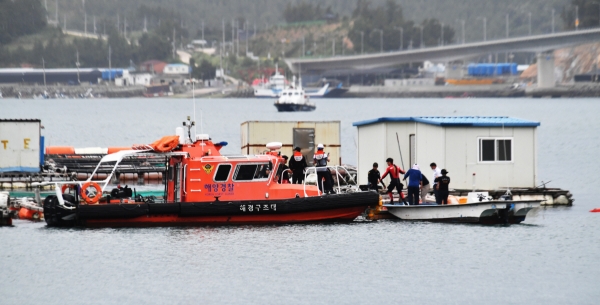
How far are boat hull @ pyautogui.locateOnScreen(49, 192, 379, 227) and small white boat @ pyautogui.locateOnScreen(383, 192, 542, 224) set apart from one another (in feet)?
4.77

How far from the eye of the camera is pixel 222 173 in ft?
101

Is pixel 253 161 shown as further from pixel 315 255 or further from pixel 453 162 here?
pixel 453 162

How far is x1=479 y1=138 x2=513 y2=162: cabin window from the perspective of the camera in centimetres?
3525

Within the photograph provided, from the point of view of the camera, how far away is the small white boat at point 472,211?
3147 cm

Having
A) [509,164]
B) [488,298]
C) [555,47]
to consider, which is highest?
[555,47]

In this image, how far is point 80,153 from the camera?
53.8 metres

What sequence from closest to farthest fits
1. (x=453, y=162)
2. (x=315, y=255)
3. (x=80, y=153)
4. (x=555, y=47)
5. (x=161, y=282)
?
(x=161, y=282) < (x=315, y=255) < (x=453, y=162) < (x=80, y=153) < (x=555, y=47)

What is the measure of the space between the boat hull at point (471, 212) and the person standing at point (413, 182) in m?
0.44

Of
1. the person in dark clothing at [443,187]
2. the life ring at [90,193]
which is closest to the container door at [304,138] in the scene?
the person in dark clothing at [443,187]

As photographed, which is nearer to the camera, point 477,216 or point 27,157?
point 477,216

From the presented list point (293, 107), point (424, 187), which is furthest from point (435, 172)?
point (293, 107)

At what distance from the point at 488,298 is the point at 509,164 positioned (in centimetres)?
1216

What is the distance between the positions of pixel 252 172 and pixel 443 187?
17.9 feet

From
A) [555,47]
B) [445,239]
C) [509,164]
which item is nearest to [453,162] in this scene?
[509,164]
